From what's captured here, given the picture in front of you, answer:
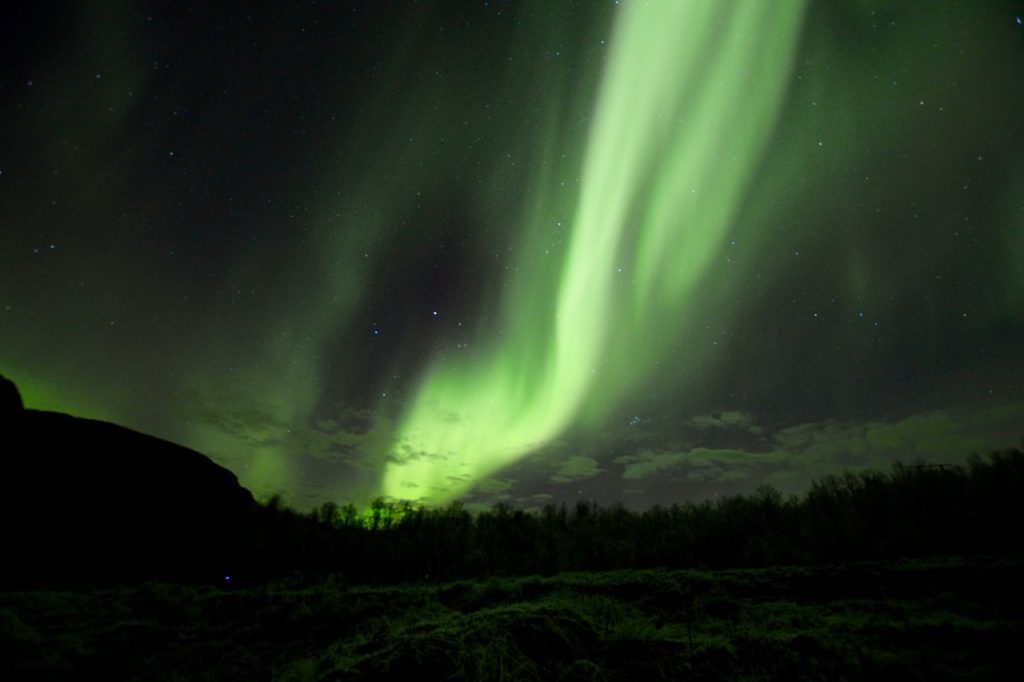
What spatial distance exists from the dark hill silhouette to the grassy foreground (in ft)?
70.5

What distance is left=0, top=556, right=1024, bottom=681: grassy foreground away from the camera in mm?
4906

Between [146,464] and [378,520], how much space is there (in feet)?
96.7

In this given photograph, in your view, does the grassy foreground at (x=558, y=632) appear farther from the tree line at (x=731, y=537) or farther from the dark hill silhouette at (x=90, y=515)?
the dark hill silhouette at (x=90, y=515)

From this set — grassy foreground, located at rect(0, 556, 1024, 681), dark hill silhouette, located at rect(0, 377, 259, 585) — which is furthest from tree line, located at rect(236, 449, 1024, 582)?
grassy foreground, located at rect(0, 556, 1024, 681)

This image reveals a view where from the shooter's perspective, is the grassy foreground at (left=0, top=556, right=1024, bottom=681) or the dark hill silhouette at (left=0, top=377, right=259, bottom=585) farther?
the dark hill silhouette at (left=0, top=377, right=259, bottom=585)

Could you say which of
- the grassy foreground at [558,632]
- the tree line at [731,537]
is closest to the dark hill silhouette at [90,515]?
the tree line at [731,537]

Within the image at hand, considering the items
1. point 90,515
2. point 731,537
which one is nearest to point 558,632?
point 731,537

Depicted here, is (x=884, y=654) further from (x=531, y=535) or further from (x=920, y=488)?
(x=531, y=535)

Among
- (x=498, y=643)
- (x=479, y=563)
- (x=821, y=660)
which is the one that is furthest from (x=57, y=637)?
(x=479, y=563)

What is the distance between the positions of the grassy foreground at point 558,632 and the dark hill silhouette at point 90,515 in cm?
2149

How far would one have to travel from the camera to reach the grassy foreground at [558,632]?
16.1ft

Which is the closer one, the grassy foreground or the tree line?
the grassy foreground

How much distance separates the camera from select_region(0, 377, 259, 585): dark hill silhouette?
23.5m

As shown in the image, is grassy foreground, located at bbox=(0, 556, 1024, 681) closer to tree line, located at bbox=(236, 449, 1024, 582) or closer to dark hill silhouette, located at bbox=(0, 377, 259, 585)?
tree line, located at bbox=(236, 449, 1024, 582)
